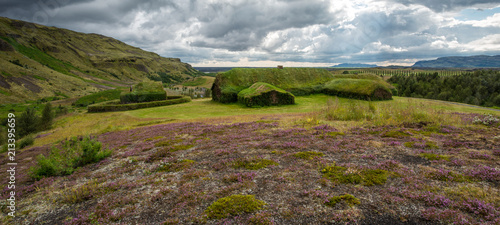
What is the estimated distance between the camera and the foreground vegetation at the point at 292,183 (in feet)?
14.1

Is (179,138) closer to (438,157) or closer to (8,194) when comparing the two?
(8,194)

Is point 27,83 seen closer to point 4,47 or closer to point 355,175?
point 4,47

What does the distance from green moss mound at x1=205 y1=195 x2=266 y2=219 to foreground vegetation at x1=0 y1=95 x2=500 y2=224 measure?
0.02 metres

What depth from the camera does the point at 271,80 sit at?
41562mm

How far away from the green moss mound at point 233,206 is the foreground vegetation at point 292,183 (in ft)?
0.08

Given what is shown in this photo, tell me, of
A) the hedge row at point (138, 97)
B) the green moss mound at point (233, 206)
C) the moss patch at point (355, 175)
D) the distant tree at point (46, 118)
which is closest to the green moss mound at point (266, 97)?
the hedge row at point (138, 97)

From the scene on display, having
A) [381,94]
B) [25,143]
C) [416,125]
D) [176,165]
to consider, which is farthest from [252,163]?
[381,94]

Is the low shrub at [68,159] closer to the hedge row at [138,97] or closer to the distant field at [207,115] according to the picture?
the distant field at [207,115]

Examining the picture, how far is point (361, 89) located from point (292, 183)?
33420 mm

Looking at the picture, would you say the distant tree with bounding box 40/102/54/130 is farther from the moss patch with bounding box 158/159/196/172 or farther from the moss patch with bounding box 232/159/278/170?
the moss patch with bounding box 232/159/278/170

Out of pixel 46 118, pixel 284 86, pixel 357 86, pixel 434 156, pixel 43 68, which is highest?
pixel 43 68

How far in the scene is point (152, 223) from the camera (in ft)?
14.3

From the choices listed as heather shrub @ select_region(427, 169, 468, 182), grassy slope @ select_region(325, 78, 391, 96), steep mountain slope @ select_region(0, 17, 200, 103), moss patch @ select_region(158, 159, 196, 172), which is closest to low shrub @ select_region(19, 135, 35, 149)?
moss patch @ select_region(158, 159, 196, 172)

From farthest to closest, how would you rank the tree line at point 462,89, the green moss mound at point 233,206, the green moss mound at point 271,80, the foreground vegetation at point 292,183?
1. the tree line at point 462,89
2. the green moss mound at point 271,80
3. the green moss mound at point 233,206
4. the foreground vegetation at point 292,183
